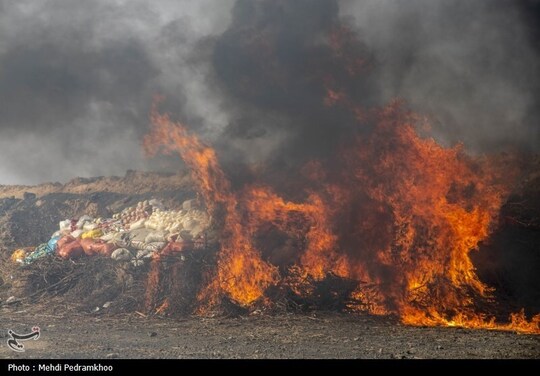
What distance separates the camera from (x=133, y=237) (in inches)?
504

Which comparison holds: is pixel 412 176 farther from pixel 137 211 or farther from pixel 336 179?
pixel 137 211

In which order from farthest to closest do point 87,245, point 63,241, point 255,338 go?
point 63,241 < point 87,245 < point 255,338

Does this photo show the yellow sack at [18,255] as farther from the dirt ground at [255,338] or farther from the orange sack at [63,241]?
the dirt ground at [255,338]

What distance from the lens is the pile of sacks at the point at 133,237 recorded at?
11.4 metres

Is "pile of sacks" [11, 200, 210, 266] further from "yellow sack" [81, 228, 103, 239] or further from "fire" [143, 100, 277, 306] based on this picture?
"fire" [143, 100, 277, 306]

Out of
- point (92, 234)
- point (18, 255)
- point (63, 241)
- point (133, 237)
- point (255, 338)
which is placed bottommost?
point (255, 338)

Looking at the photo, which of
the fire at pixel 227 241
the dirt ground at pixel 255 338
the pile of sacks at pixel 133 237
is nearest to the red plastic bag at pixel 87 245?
the pile of sacks at pixel 133 237

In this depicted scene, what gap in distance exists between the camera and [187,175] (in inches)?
822

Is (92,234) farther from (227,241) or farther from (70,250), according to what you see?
(227,241)

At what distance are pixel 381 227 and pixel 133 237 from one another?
7.44 metres

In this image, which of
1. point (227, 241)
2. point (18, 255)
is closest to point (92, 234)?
point (18, 255)

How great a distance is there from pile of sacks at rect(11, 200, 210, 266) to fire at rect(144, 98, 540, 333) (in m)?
1.31

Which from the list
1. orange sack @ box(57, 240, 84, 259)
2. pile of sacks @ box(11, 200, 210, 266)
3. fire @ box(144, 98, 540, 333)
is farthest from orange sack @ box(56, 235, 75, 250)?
fire @ box(144, 98, 540, 333)
